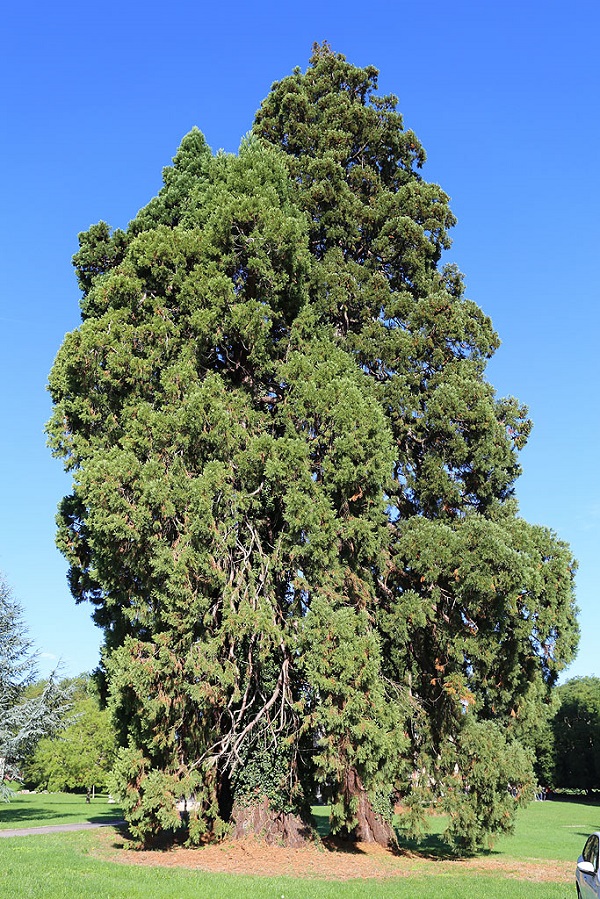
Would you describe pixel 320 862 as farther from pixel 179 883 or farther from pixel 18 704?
pixel 18 704

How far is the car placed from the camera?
651 centimetres

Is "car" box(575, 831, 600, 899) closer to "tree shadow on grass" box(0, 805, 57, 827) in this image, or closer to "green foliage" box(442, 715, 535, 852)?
"green foliage" box(442, 715, 535, 852)

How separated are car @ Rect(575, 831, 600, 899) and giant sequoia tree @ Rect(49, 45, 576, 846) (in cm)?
417

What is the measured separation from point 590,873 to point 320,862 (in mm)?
6282

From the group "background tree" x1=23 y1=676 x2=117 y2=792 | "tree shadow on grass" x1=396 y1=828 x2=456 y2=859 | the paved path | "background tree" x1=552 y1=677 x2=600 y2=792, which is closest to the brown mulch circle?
"tree shadow on grass" x1=396 y1=828 x2=456 y2=859

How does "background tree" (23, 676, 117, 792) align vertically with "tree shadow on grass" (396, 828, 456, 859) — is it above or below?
above

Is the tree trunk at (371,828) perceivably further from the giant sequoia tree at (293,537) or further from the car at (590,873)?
the car at (590,873)

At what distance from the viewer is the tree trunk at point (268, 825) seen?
41.3 feet

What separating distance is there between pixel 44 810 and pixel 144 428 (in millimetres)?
20660

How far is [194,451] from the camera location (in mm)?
12977

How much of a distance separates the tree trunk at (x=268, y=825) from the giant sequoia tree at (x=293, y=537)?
0.15 feet

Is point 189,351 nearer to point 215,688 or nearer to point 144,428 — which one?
point 144,428

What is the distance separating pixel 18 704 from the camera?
825 inches

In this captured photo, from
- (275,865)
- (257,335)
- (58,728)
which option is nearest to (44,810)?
(58,728)
